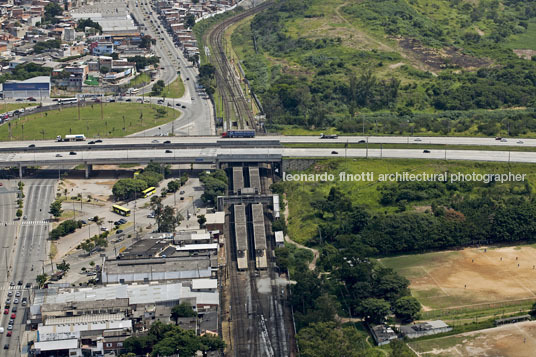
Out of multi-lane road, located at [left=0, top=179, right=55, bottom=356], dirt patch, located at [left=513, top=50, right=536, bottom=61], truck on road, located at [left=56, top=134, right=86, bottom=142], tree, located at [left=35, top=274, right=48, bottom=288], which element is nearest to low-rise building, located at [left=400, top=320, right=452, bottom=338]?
multi-lane road, located at [left=0, top=179, right=55, bottom=356]

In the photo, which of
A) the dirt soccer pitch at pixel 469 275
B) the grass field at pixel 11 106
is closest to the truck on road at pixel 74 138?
the grass field at pixel 11 106

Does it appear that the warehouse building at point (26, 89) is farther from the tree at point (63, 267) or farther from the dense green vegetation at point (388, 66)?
the tree at point (63, 267)

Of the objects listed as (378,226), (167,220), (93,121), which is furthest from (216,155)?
(93,121)

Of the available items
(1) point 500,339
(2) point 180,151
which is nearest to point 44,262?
(2) point 180,151

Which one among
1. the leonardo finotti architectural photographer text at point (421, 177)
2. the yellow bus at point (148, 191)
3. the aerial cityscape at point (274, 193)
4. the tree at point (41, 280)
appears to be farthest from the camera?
the leonardo finotti architectural photographer text at point (421, 177)

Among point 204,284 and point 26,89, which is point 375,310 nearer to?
point 204,284

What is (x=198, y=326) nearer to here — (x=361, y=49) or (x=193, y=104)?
(x=193, y=104)
